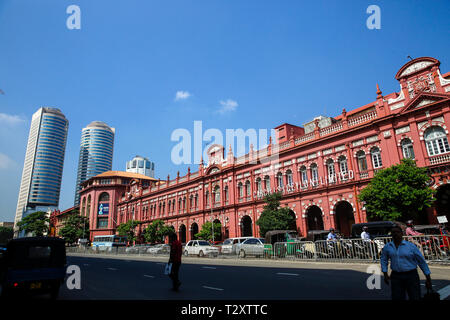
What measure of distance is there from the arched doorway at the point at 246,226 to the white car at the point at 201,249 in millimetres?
10328

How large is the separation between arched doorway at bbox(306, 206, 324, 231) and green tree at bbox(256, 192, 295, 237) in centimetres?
202

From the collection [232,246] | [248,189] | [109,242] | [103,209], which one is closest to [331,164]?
[248,189]

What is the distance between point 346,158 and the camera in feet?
91.3

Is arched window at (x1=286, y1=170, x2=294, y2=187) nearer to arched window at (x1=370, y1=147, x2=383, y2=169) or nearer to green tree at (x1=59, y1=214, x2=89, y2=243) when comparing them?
arched window at (x1=370, y1=147, x2=383, y2=169)

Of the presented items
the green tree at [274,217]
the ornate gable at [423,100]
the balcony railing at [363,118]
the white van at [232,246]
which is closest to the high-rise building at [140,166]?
the green tree at [274,217]

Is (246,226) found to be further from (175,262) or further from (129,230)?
(175,262)

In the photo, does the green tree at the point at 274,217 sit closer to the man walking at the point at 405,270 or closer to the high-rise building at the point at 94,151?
the man walking at the point at 405,270

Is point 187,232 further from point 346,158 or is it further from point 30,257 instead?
point 30,257

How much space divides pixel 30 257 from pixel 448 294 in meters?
10.4

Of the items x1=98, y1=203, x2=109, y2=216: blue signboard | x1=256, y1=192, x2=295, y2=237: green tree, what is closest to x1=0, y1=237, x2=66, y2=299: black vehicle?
x1=256, y1=192, x2=295, y2=237: green tree

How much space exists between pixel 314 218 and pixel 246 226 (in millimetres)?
9585

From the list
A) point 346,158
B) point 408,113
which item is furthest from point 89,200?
point 408,113

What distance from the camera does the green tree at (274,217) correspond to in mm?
28453

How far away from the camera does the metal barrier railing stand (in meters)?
13.4
